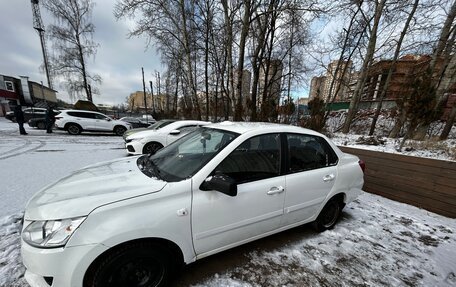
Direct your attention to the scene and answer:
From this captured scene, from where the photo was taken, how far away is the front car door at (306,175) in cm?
246

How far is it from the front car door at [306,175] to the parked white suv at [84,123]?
44.4 ft

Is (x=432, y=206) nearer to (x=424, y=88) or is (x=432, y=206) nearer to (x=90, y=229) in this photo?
(x=424, y=88)

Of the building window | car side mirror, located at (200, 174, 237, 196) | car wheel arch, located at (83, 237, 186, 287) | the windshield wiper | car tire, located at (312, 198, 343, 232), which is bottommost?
car tire, located at (312, 198, 343, 232)

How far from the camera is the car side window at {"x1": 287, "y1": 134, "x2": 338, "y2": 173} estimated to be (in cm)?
256

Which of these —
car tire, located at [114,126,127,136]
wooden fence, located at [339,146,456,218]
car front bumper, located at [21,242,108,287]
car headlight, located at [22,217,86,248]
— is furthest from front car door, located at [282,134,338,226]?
car tire, located at [114,126,127,136]

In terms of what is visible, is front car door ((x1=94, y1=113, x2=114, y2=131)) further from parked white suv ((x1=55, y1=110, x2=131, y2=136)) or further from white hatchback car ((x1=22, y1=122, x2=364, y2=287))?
white hatchback car ((x1=22, y1=122, x2=364, y2=287))

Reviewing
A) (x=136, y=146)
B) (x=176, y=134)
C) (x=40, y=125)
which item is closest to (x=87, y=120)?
(x=40, y=125)

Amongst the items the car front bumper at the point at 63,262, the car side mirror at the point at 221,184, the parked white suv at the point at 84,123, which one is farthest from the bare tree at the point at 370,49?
the parked white suv at the point at 84,123

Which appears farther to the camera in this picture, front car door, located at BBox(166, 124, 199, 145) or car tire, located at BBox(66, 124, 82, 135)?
car tire, located at BBox(66, 124, 82, 135)

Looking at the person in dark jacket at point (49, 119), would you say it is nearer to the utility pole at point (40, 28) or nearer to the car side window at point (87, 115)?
the car side window at point (87, 115)

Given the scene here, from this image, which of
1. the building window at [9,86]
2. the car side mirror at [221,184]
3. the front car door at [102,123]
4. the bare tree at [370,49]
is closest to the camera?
the car side mirror at [221,184]

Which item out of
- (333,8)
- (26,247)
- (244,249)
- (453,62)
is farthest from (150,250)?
(333,8)

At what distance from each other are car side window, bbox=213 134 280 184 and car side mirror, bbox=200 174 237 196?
0.13 meters

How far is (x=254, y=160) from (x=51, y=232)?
6.12ft
